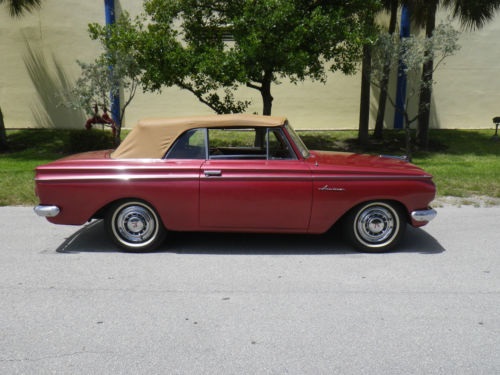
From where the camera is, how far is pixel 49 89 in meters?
17.4

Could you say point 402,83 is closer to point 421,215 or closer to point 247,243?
point 421,215

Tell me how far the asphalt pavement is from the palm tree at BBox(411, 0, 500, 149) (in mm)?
9338

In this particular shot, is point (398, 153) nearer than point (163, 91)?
Yes

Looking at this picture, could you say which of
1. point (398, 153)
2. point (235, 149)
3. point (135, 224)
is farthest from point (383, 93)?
point (135, 224)

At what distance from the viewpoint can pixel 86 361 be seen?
3023 mm

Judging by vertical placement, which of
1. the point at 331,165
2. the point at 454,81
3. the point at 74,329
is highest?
the point at 454,81

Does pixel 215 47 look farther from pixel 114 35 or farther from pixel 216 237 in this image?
pixel 216 237

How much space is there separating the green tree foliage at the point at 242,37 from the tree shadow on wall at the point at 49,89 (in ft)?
20.9

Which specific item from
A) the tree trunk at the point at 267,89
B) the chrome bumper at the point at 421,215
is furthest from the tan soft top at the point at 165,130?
the tree trunk at the point at 267,89

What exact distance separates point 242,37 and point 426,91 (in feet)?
22.8

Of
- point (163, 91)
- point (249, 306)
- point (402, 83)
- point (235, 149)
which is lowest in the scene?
point (249, 306)

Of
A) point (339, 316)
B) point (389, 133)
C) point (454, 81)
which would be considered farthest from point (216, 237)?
point (454, 81)

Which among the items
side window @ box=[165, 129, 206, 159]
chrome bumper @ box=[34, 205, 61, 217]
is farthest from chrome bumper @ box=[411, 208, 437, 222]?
chrome bumper @ box=[34, 205, 61, 217]

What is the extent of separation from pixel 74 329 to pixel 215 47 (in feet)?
29.4
